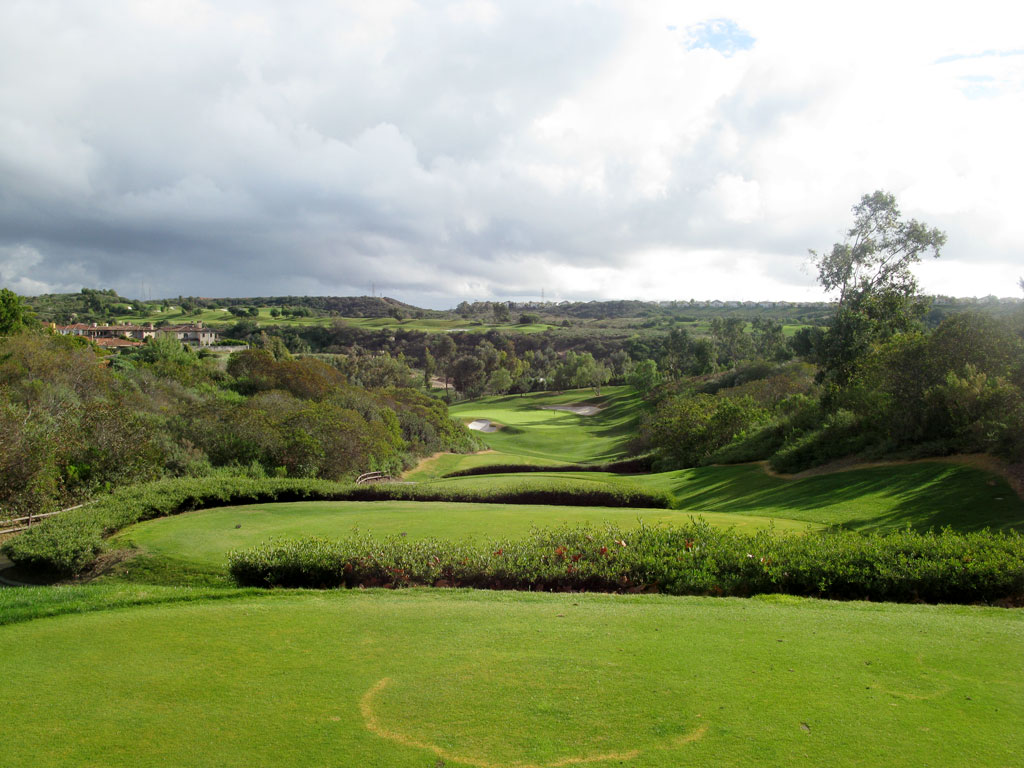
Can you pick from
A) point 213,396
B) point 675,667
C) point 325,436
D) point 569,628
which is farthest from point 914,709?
point 213,396

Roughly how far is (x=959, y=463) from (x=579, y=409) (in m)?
54.3

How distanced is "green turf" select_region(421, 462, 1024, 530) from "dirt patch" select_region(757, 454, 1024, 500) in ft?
0.64

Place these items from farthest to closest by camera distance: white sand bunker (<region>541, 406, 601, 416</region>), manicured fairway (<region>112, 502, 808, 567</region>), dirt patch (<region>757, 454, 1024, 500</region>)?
white sand bunker (<region>541, 406, 601, 416</region>) → dirt patch (<region>757, 454, 1024, 500</region>) → manicured fairway (<region>112, 502, 808, 567</region>)

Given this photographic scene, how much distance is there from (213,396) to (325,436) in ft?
33.5

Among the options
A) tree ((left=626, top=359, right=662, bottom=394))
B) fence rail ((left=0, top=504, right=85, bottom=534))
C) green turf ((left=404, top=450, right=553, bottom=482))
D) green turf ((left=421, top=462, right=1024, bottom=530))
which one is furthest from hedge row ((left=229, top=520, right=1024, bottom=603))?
tree ((left=626, top=359, right=662, bottom=394))

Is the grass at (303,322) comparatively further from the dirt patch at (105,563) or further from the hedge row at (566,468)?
the dirt patch at (105,563)

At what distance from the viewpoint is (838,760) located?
4391 millimetres

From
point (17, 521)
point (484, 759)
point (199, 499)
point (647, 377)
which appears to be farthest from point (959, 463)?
point (647, 377)

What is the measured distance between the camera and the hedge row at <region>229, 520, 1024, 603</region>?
8.86 m

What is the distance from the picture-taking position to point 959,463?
1667 cm

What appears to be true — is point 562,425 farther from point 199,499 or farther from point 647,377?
point 199,499

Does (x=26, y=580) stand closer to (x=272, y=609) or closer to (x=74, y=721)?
(x=272, y=609)

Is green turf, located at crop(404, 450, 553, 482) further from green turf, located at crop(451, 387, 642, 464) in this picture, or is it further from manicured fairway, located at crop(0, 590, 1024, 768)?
manicured fairway, located at crop(0, 590, 1024, 768)

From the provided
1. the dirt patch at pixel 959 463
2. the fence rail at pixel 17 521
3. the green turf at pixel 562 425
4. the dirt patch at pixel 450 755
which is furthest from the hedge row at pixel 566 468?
the dirt patch at pixel 450 755
